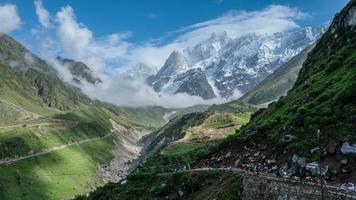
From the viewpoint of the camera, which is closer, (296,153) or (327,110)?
(296,153)

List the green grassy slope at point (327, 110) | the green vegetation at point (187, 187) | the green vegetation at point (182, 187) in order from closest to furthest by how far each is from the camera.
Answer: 1. the green grassy slope at point (327, 110)
2. the green vegetation at point (187, 187)
3. the green vegetation at point (182, 187)

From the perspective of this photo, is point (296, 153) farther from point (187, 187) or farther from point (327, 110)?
point (187, 187)

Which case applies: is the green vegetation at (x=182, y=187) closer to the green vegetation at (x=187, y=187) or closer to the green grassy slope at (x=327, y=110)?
the green vegetation at (x=187, y=187)

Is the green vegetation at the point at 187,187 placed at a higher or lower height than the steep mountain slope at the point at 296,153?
lower

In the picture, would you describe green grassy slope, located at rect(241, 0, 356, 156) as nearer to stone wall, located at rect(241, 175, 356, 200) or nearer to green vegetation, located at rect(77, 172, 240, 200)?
stone wall, located at rect(241, 175, 356, 200)

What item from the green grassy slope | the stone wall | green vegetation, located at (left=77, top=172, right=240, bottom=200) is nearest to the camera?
the stone wall

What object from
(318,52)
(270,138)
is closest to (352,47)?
(318,52)

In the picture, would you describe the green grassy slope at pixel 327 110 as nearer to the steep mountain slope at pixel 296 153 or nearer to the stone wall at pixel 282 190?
the steep mountain slope at pixel 296 153

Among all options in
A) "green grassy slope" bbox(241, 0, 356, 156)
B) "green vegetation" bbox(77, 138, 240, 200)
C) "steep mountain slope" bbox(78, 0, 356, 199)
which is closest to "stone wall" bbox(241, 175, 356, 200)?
"steep mountain slope" bbox(78, 0, 356, 199)

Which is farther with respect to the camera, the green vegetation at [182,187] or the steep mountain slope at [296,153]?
the green vegetation at [182,187]

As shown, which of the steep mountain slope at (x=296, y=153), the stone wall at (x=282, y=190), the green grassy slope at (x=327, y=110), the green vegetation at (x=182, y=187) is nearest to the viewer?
the stone wall at (x=282, y=190)

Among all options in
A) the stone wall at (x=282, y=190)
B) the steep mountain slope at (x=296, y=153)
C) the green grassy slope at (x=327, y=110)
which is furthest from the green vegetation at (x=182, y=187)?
the green grassy slope at (x=327, y=110)

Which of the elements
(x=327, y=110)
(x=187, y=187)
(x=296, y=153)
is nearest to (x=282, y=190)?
(x=296, y=153)

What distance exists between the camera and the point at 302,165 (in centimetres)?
5597
